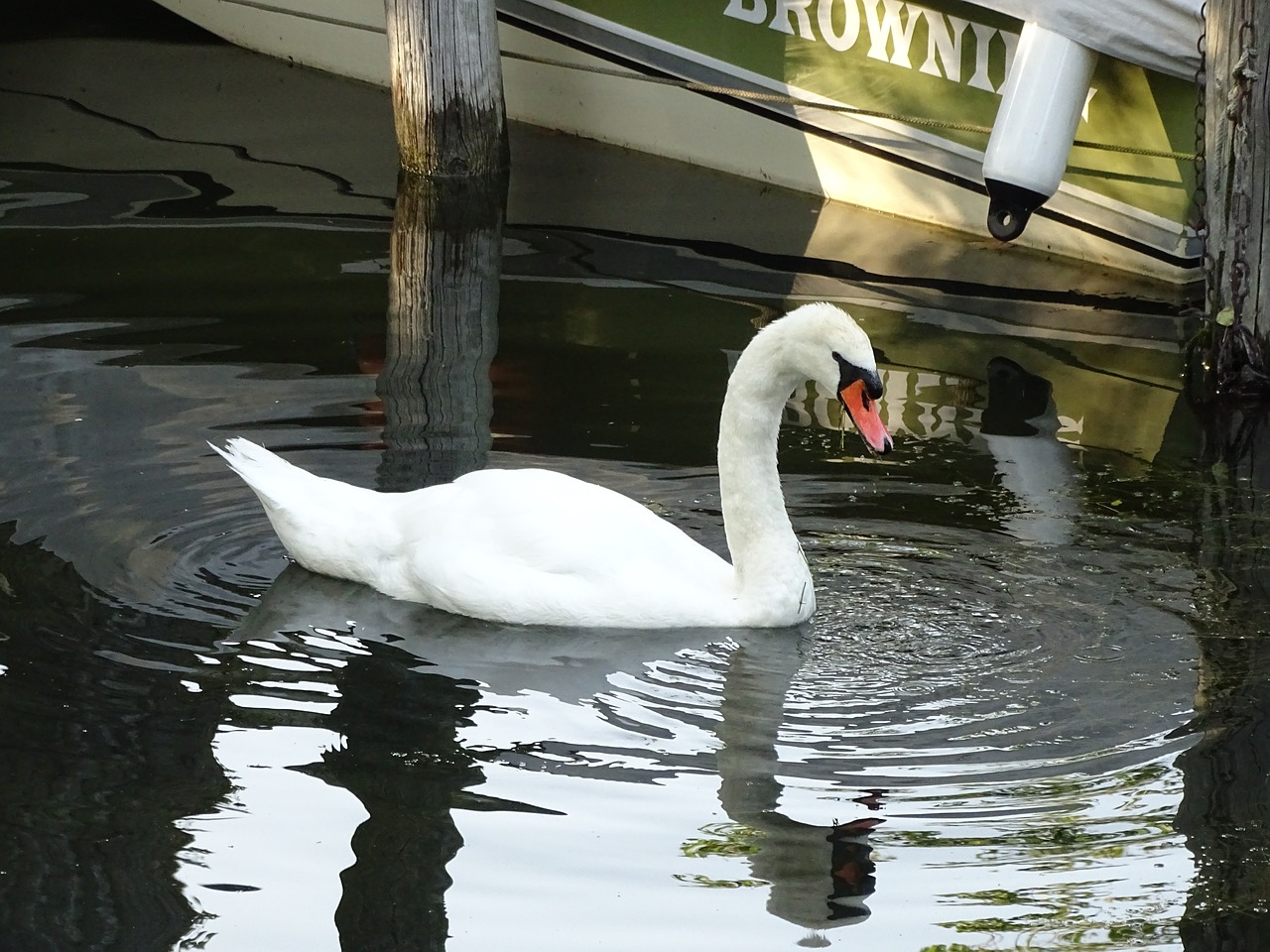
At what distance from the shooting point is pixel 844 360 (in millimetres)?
4770

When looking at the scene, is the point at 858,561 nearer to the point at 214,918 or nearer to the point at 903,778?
the point at 903,778

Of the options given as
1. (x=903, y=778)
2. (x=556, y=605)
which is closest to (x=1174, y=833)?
(x=903, y=778)

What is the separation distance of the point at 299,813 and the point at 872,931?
48.8 inches

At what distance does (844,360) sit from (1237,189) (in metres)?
2.67

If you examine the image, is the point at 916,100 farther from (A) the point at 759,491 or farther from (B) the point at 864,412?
(B) the point at 864,412

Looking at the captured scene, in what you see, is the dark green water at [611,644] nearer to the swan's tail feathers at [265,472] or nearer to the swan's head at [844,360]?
the swan's tail feathers at [265,472]

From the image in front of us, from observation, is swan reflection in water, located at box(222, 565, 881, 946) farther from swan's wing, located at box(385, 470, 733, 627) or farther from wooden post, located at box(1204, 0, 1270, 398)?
wooden post, located at box(1204, 0, 1270, 398)

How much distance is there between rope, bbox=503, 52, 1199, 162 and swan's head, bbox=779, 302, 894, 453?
3199 millimetres

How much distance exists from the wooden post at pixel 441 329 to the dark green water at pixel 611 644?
0.10 feet

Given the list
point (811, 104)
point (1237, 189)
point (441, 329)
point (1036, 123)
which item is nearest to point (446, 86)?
point (811, 104)

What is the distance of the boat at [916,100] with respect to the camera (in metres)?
7.93

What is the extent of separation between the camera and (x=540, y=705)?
4582 millimetres

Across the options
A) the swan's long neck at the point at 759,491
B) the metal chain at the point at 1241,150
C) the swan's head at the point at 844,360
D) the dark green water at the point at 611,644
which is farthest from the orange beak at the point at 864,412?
the metal chain at the point at 1241,150

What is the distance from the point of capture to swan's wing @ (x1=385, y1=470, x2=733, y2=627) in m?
5.01
